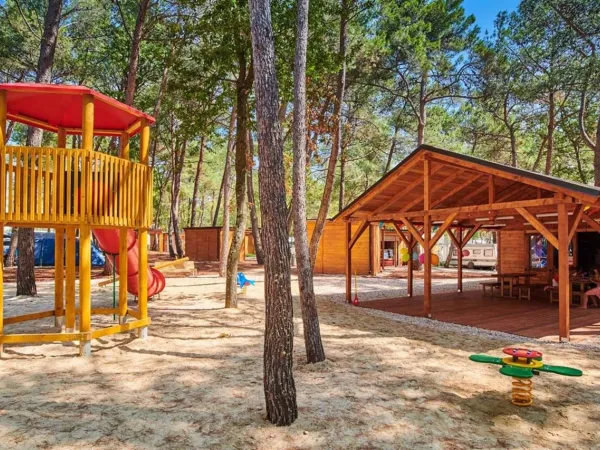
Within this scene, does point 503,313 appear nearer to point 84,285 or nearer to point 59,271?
point 84,285

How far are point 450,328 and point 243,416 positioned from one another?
5.40m

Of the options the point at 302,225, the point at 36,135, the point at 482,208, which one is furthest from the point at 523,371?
the point at 36,135

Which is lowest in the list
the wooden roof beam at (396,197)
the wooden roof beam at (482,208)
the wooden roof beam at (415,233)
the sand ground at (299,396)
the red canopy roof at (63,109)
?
the sand ground at (299,396)

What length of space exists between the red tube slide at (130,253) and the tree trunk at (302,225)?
386 cm

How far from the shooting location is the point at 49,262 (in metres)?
22.4

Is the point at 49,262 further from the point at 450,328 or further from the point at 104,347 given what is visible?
the point at 450,328

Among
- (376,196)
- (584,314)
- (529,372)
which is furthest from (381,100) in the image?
(529,372)

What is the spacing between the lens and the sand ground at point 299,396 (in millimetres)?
3521

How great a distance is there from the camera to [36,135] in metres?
11.3

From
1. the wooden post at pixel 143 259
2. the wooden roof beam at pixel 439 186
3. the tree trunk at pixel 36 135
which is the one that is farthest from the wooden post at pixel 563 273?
the tree trunk at pixel 36 135

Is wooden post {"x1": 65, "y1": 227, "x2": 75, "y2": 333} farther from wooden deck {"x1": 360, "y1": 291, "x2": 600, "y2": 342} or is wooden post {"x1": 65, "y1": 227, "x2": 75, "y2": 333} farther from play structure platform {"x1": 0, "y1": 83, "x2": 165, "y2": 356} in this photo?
wooden deck {"x1": 360, "y1": 291, "x2": 600, "y2": 342}

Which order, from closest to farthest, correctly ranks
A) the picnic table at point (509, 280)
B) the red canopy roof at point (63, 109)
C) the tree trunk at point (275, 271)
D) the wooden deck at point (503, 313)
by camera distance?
the tree trunk at point (275, 271), the red canopy roof at point (63, 109), the wooden deck at point (503, 313), the picnic table at point (509, 280)

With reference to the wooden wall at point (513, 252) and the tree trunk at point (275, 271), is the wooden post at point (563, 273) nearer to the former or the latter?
the tree trunk at point (275, 271)

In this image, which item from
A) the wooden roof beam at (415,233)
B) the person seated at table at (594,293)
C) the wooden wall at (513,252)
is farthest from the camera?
the wooden wall at (513,252)
